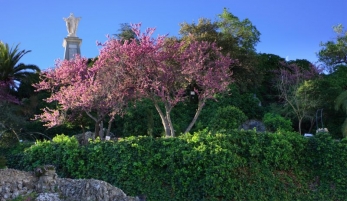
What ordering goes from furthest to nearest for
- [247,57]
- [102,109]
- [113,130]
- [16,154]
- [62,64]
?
[247,57] → [113,130] → [62,64] → [102,109] → [16,154]

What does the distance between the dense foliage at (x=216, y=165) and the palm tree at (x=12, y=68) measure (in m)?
11.1

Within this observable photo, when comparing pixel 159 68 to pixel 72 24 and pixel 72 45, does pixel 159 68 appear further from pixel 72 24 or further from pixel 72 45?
pixel 72 24

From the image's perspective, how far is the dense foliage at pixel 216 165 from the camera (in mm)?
8172

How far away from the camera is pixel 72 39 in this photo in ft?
75.8

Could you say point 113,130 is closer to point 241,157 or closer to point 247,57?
point 247,57

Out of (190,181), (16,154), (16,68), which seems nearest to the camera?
(190,181)

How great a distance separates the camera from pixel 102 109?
12.2m

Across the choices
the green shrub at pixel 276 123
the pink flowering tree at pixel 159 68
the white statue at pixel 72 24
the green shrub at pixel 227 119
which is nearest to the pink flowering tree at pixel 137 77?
the pink flowering tree at pixel 159 68

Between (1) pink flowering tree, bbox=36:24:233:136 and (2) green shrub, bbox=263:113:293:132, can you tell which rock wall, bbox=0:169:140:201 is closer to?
(1) pink flowering tree, bbox=36:24:233:136

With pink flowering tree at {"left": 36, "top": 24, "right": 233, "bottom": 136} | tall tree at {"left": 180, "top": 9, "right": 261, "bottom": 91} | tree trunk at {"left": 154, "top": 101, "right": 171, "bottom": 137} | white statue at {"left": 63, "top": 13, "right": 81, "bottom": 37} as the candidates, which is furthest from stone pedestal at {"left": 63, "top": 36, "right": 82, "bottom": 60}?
tree trunk at {"left": 154, "top": 101, "right": 171, "bottom": 137}

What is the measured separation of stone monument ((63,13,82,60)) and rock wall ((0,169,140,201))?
53.1 ft

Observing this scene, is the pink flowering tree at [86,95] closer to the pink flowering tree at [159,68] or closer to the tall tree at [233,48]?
the pink flowering tree at [159,68]

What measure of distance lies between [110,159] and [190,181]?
1747mm

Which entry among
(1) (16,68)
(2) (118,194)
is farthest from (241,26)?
(2) (118,194)
